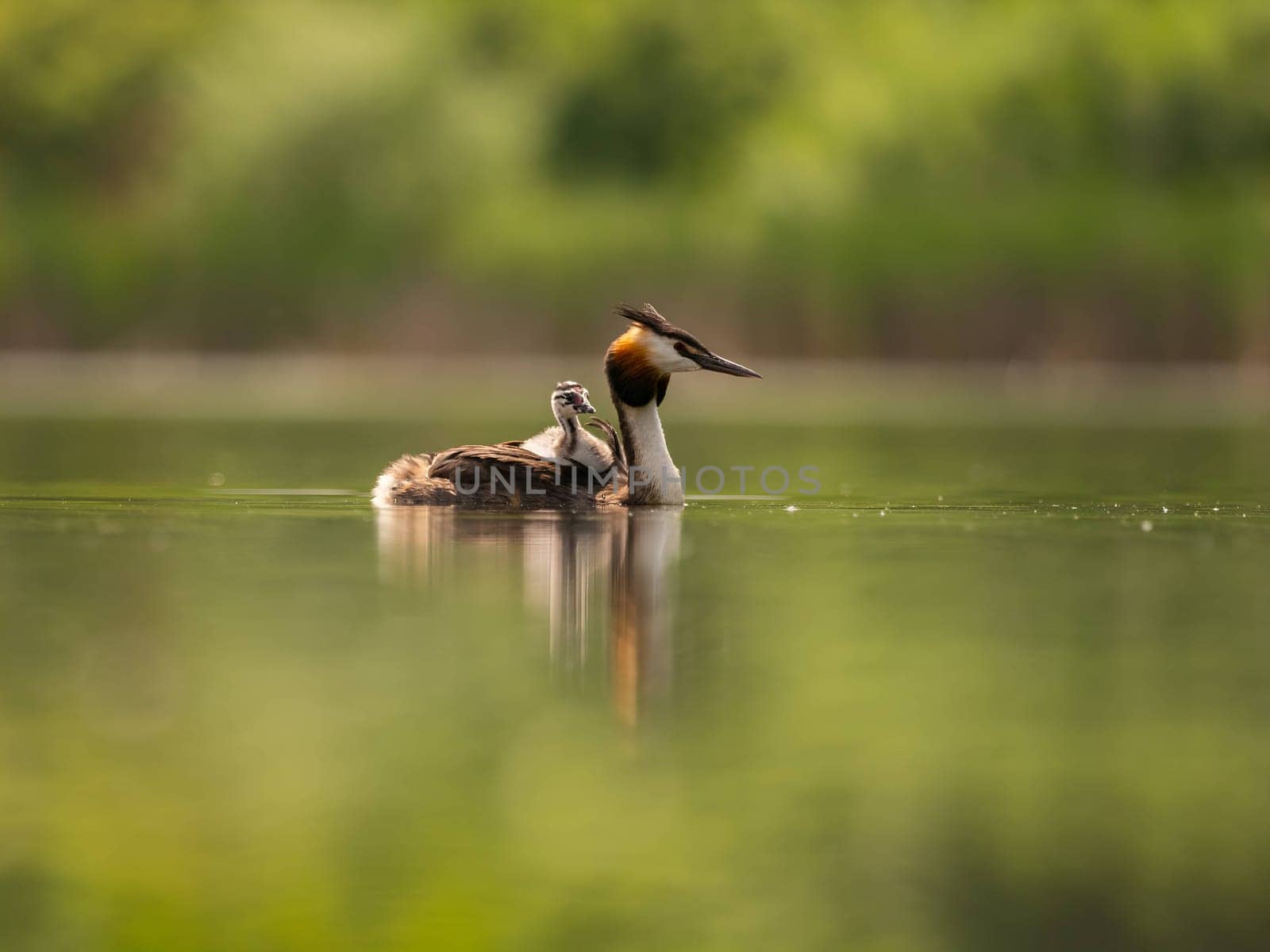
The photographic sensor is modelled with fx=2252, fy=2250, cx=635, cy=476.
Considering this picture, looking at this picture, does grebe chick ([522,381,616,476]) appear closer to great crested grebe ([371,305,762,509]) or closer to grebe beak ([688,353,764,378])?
great crested grebe ([371,305,762,509])

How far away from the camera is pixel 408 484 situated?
1238 centimetres

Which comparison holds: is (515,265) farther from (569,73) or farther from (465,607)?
(465,607)

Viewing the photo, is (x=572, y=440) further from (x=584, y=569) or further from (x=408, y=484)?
(x=584, y=569)

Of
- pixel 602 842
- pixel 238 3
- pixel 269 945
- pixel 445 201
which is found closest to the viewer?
pixel 269 945

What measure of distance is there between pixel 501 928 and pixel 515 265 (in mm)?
36941

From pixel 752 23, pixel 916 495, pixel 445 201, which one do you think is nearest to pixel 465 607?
pixel 916 495

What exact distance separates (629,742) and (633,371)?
677 cm

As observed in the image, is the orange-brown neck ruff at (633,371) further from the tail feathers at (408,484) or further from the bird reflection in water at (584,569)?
the tail feathers at (408,484)

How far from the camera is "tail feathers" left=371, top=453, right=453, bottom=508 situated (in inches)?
484

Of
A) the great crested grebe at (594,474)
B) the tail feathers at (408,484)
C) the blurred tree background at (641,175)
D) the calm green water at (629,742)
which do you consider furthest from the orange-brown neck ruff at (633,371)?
the blurred tree background at (641,175)

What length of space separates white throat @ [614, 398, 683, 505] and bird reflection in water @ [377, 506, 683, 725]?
0.31 feet

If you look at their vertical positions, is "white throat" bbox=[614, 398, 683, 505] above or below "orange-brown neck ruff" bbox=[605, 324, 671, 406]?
below

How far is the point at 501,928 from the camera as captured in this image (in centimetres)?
441

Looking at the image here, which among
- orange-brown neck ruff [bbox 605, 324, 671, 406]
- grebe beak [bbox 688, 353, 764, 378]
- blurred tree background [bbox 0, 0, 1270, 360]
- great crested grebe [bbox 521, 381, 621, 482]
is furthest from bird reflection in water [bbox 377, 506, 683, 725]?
blurred tree background [bbox 0, 0, 1270, 360]
